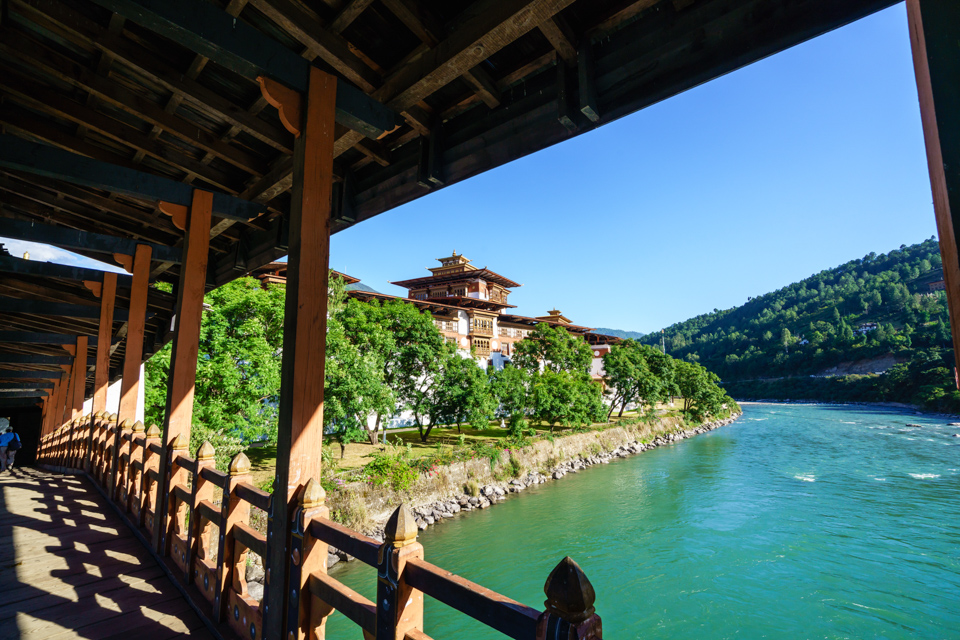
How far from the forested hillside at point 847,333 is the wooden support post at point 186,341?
182 feet

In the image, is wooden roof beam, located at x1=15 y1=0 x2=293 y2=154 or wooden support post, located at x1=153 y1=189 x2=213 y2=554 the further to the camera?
wooden support post, located at x1=153 y1=189 x2=213 y2=554

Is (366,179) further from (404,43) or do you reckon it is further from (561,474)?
(561,474)

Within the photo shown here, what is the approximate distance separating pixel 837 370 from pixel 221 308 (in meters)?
76.8

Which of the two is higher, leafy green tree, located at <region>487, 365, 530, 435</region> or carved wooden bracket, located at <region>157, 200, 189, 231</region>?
carved wooden bracket, located at <region>157, 200, 189, 231</region>

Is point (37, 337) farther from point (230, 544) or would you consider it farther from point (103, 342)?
point (230, 544)

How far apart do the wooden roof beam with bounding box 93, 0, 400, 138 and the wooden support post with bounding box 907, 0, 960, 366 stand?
2336 millimetres

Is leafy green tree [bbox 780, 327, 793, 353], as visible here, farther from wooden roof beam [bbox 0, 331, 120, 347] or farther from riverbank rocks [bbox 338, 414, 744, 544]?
wooden roof beam [bbox 0, 331, 120, 347]

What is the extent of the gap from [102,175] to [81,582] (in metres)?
3.11

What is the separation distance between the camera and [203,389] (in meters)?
10.7

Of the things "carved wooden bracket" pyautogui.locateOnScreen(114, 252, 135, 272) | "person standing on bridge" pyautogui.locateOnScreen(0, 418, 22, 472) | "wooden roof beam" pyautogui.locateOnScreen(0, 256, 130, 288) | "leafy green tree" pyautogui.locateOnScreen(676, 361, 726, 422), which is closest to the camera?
"wooden roof beam" pyautogui.locateOnScreen(0, 256, 130, 288)

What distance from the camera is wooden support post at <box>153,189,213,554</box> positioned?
384cm

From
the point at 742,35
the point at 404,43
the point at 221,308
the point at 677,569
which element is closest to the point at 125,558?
the point at 404,43

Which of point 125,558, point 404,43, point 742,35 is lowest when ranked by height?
point 125,558

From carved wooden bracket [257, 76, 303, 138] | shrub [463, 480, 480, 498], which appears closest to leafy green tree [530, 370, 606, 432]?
shrub [463, 480, 480, 498]
